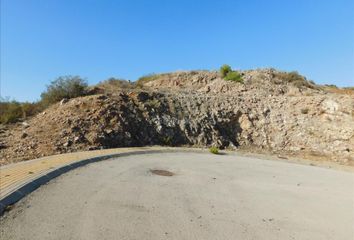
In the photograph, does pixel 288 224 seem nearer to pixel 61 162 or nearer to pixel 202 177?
pixel 202 177

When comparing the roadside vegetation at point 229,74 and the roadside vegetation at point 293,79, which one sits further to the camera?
the roadside vegetation at point 293,79

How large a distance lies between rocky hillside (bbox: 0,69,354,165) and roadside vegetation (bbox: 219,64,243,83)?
3.74 metres

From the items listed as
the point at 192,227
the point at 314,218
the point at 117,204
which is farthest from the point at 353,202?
the point at 117,204

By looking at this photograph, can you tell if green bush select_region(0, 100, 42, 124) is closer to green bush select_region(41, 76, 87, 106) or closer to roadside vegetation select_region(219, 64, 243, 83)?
green bush select_region(41, 76, 87, 106)

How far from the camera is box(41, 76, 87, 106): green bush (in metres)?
21.1

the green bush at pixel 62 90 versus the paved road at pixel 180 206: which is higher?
the green bush at pixel 62 90

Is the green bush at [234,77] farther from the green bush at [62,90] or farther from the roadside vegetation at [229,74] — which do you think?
the green bush at [62,90]

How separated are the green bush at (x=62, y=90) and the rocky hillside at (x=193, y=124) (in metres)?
1.33

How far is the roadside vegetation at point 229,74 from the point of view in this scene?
3114 centimetres

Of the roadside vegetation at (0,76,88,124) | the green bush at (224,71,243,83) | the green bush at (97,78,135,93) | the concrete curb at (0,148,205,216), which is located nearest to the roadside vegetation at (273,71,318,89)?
the green bush at (224,71,243,83)

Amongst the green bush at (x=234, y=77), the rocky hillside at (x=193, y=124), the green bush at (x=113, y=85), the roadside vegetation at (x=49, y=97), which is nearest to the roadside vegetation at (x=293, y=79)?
the green bush at (x=234, y=77)

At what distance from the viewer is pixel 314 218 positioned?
7340 millimetres

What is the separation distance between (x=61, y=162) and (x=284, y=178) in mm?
7709

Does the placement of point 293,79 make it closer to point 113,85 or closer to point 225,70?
point 225,70
